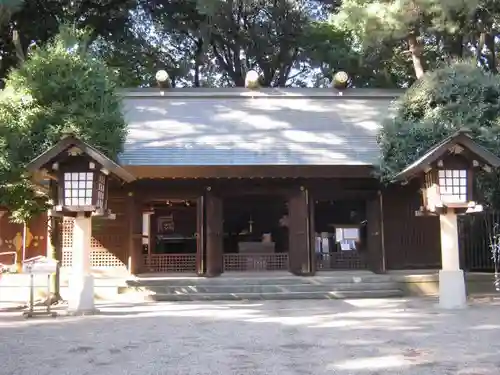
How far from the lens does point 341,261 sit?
1379 cm

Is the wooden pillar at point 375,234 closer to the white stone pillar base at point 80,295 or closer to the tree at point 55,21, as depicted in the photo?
the white stone pillar base at point 80,295

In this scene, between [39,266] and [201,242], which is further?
[201,242]

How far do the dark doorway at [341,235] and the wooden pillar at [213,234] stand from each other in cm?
259

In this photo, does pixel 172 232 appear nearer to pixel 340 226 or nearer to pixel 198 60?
pixel 340 226

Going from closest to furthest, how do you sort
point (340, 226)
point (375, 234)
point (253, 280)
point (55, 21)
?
point (253, 280) < point (375, 234) < point (340, 226) < point (55, 21)

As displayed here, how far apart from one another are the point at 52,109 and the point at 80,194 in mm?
1840

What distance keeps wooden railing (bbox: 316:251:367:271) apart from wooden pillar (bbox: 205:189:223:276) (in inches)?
111

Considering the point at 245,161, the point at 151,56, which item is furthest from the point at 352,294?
the point at 151,56

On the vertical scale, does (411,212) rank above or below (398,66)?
below

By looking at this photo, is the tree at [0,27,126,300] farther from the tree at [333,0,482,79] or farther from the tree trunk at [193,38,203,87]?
the tree trunk at [193,38,203,87]

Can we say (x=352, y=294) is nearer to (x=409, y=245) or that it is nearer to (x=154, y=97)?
(x=409, y=245)

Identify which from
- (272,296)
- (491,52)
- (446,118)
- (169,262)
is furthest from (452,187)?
(491,52)

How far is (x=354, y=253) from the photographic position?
13.9 meters

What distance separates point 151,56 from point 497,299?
16737mm
